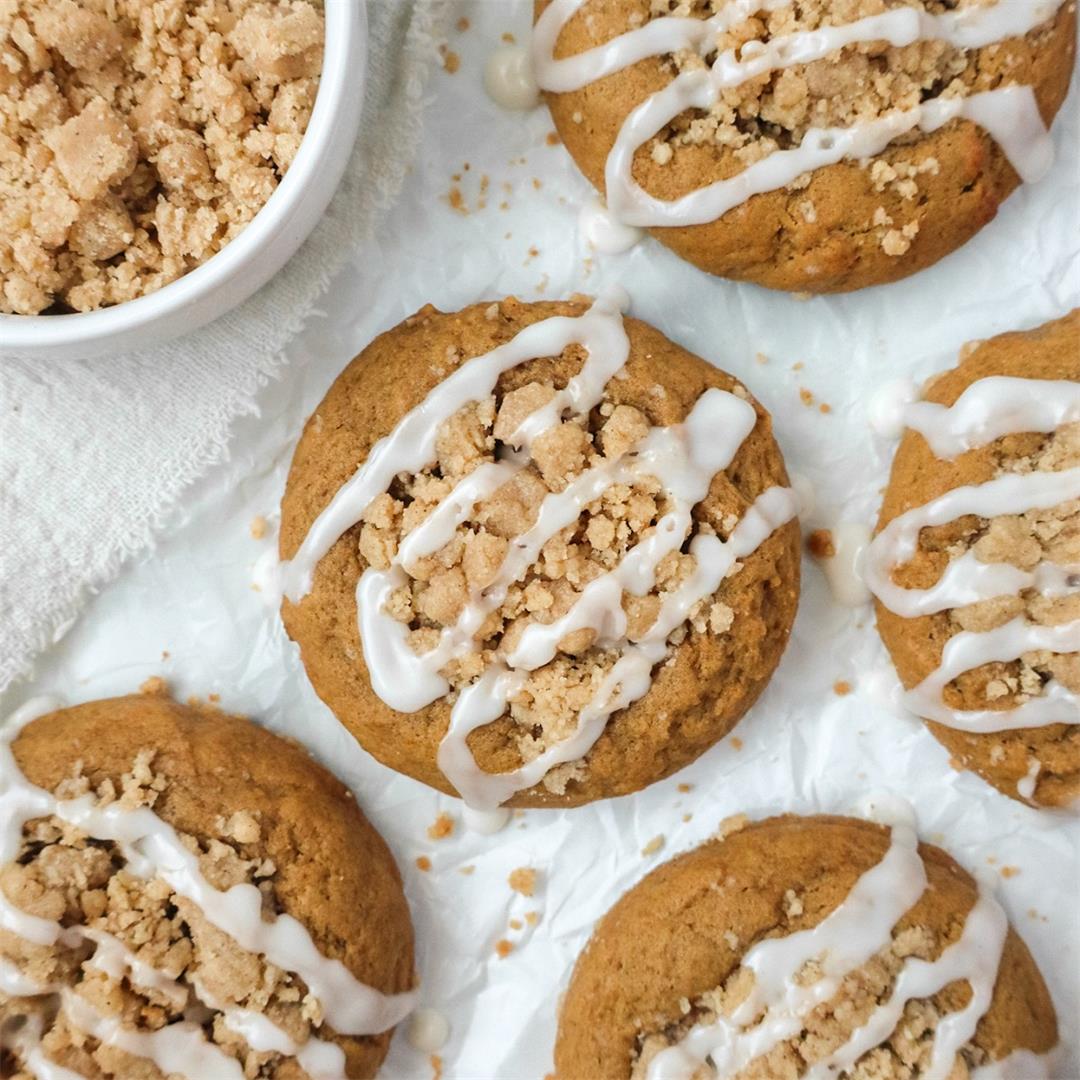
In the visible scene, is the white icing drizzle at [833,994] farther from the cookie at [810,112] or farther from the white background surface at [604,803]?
the cookie at [810,112]

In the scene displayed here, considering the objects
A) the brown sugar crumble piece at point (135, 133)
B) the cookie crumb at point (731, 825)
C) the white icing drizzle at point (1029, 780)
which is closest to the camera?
the brown sugar crumble piece at point (135, 133)

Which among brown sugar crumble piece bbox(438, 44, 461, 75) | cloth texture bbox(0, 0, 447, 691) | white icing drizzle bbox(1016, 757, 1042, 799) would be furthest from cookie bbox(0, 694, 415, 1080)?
brown sugar crumble piece bbox(438, 44, 461, 75)

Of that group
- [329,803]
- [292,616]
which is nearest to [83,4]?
[292,616]

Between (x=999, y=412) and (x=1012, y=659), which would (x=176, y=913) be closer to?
(x=1012, y=659)

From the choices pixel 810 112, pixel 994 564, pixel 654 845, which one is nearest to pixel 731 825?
pixel 654 845

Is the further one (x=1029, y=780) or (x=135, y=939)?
(x=1029, y=780)

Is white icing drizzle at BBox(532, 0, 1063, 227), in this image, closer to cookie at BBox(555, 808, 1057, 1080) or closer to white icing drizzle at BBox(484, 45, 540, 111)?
white icing drizzle at BBox(484, 45, 540, 111)

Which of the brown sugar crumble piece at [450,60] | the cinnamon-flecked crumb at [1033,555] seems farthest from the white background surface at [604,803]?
the cinnamon-flecked crumb at [1033,555]
